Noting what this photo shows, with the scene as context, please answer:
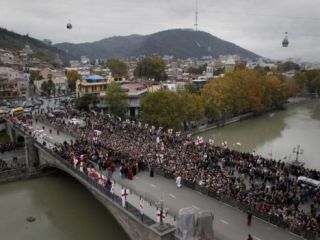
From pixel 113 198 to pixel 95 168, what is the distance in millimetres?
5474

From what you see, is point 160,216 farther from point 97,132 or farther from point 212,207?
point 97,132

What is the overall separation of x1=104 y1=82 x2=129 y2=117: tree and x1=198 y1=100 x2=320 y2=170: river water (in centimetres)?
1287

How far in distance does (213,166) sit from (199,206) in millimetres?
5996

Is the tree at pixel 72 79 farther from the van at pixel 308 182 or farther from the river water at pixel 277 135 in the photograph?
the van at pixel 308 182

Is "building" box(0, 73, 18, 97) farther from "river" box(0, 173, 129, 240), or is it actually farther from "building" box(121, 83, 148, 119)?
"river" box(0, 173, 129, 240)

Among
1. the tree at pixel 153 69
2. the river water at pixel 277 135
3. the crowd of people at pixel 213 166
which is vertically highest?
the tree at pixel 153 69

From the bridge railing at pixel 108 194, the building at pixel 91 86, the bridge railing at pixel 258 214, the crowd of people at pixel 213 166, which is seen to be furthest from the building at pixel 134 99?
the bridge railing at pixel 258 214

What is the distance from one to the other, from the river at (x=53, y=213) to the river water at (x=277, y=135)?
56.3 feet

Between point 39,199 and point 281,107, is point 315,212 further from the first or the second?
point 281,107

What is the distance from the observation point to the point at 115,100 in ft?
A: 173

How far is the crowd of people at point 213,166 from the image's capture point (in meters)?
17.7

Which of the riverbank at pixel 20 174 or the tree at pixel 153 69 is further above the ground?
the tree at pixel 153 69

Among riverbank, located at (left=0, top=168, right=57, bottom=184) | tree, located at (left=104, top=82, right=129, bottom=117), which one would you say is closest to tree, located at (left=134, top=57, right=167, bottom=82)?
tree, located at (left=104, top=82, right=129, bottom=117)

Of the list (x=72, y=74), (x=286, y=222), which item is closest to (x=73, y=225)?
(x=286, y=222)
